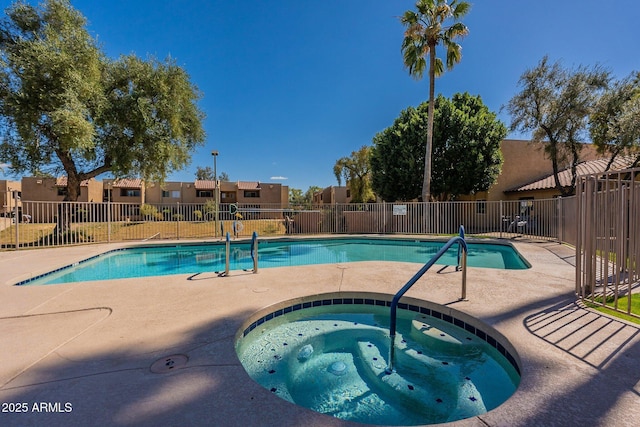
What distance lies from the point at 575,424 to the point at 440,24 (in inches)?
649

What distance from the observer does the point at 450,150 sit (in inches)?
643

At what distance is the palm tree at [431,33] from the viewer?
13.4 metres

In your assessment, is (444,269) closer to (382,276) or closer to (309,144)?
(382,276)

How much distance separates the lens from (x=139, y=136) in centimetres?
1225

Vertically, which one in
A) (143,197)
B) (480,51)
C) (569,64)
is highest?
(480,51)

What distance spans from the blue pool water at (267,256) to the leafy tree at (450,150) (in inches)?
225

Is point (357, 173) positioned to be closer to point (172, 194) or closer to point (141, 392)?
point (172, 194)

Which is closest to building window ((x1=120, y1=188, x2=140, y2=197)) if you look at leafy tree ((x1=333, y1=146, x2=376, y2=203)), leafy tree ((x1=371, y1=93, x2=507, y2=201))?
leafy tree ((x1=333, y1=146, x2=376, y2=203))

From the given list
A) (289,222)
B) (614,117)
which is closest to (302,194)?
(289,222)

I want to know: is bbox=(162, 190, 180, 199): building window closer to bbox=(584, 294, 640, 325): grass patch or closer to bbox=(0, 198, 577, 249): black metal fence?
bbox=(0, 198, 577, 249): black metal fence

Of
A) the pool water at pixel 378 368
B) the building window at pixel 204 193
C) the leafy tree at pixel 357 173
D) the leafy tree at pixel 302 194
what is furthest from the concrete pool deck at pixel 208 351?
the leafy tree at pixel 302 194

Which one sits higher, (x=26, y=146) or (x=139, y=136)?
(x=139, y=136)

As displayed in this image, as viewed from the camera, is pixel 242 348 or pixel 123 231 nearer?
pixel 242 348

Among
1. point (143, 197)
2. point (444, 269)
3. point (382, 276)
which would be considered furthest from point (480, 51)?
→ point (143, 197)
